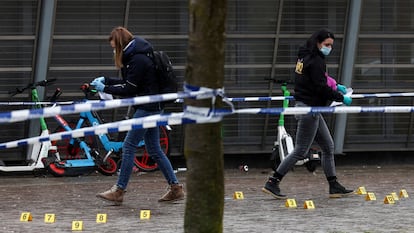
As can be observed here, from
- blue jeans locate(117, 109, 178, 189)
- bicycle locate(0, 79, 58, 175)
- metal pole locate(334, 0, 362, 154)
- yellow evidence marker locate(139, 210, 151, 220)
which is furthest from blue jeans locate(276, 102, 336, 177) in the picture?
metal pole locate(334, 0, 362, 154)

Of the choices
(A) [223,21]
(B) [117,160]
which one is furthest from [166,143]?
(A) [223,21]

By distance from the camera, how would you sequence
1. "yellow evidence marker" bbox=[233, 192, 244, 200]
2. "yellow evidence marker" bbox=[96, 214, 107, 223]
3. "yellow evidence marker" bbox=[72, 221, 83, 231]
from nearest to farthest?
1. "yellow evidence marker" bbox=[72, 221, 83, 231]
2. "yellow evidence marker" bbox=[96, 214, 107, 223]
3. "yellow evidence marker" bbox=[233, 192, 244, 200]

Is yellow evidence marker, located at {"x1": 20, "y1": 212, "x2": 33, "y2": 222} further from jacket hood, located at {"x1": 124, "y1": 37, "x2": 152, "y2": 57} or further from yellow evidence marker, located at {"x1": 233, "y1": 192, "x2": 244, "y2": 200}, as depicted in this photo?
yellow evidence marker, located at {"x1": 233, "y1": 192, "x2": 244, "y2": 200}

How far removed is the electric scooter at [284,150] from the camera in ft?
44.5

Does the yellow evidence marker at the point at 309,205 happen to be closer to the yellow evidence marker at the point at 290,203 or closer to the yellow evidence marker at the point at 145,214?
the yellow evidence marker at the point at 290,203

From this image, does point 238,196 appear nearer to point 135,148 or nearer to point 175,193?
point 175,193

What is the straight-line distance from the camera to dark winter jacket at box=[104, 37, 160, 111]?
9773 mm

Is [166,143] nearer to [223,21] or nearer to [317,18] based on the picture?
[317,18]

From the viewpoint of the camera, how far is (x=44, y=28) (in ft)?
45.3

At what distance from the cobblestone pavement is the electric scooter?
0.66 ft

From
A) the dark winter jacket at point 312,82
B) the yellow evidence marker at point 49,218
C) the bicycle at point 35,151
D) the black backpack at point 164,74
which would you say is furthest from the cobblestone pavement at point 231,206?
the black backpack at point 164,74

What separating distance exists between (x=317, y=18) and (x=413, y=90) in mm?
1969

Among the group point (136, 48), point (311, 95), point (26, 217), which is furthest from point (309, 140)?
point (26, 217)

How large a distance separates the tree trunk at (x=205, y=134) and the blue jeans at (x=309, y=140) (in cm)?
424
